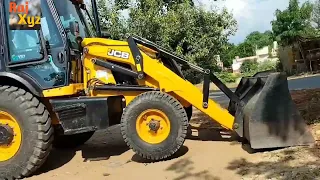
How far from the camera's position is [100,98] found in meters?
5.63

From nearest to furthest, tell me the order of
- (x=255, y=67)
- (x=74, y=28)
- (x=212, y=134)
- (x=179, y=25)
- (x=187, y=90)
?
(x=187, y=90) < (x=74, y=28) < (x=212, y=134) < (x=179, y=25) < (x=255, y=67)

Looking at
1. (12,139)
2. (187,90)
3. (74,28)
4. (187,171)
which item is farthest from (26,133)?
(187,90)

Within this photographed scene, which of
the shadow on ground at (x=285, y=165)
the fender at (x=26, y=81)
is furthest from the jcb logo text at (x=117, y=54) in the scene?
the shadow on ground at (x=285, y=165)

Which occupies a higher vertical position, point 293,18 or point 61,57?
point 293,18

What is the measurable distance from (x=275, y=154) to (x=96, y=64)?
9.03ft

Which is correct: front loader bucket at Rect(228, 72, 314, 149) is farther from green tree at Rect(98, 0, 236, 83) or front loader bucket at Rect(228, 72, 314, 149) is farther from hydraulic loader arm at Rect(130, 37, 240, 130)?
green tree at Rect(98, 0, 236, 83)

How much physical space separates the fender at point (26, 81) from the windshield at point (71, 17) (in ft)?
2.61

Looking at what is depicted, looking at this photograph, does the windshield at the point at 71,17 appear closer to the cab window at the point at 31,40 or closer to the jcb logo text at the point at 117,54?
the cab window at the point at 31,40

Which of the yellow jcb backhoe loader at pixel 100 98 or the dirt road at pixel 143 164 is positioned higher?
the yellow jcb backhoe loader at pixel 100 98

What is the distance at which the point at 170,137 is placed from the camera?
5434 millimetres

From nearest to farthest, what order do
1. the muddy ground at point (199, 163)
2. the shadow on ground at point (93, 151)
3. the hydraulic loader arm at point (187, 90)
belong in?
1. the muddy ground at point (199, 163)
2. the hydraulic loader arm at point (187, 90)
3. the shadow on ground at point (93, 151)

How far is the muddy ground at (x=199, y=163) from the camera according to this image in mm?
4656

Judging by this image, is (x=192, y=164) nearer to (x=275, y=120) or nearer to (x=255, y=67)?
(x=275, y=120)

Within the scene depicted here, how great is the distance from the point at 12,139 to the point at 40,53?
47.2 inches
